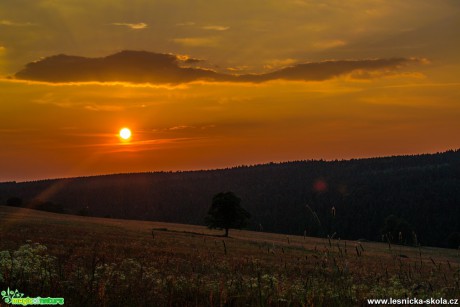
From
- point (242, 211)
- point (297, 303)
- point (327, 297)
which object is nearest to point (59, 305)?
point (297, 303)

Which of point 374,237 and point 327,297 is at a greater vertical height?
point 374,237

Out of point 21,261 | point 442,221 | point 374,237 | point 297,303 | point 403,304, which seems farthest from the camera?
point 442,221

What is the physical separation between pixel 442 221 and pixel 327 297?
189230mm

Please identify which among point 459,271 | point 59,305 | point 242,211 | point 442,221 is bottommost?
point 59,305

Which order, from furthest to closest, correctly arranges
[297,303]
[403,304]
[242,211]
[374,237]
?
[374,237] → [242,211] → [297,303] → [403,304]

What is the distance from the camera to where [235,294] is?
22.3 feet

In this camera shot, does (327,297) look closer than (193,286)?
Yes

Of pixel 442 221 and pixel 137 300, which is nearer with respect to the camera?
pixel 137 300

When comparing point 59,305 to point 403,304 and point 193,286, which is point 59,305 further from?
point 403,304

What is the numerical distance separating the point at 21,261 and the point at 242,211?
7351cm

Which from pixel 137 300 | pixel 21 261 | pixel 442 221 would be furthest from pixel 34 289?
pixel 442 221

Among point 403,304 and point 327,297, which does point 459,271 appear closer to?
point 403,304

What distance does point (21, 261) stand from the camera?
7.43 meters

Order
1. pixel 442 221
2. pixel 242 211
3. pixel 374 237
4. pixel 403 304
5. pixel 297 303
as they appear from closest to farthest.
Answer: pixel 403 304, pixel 297 303, pixel 242 211, pixel 374 237, pixel 442 221
